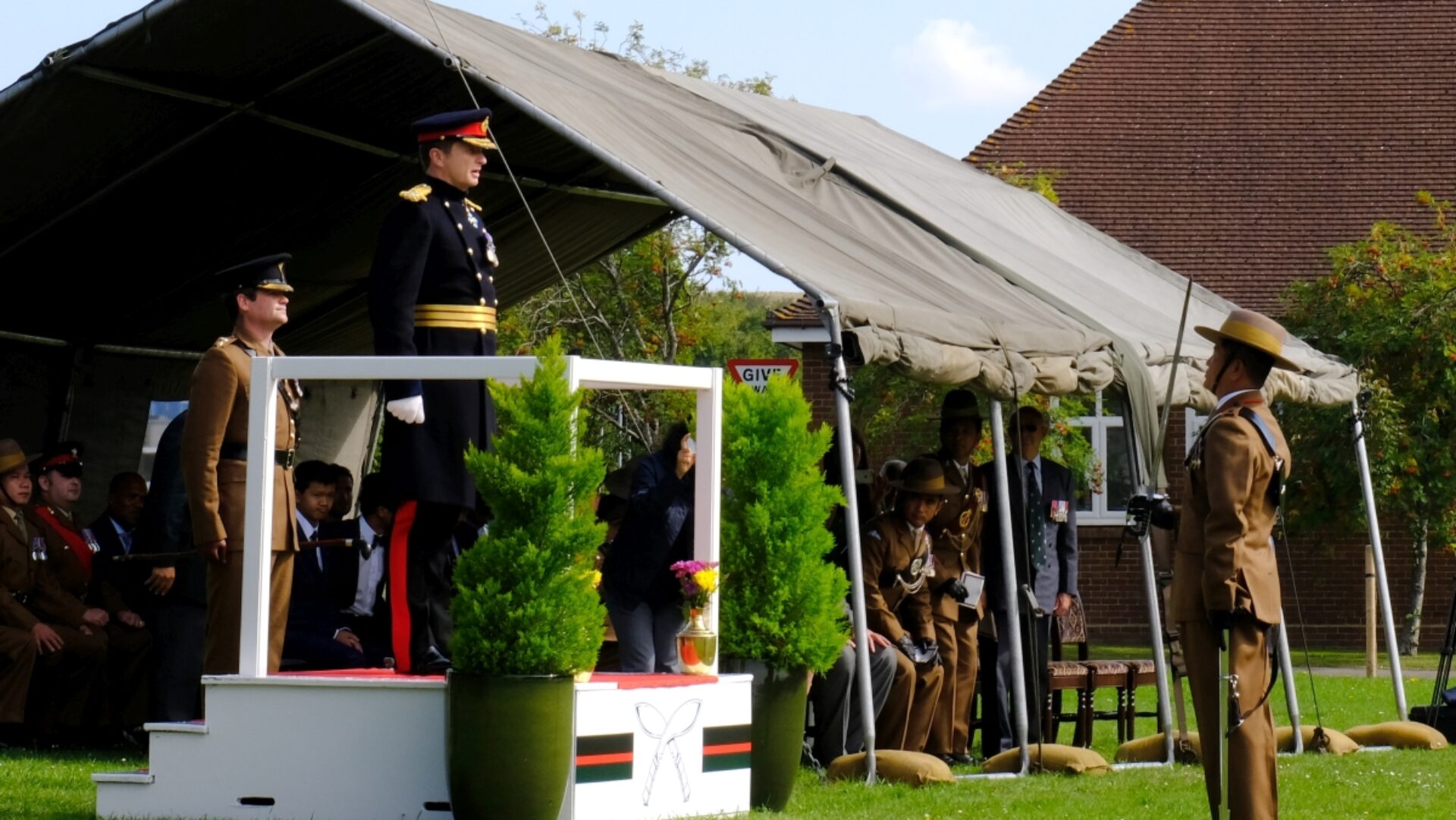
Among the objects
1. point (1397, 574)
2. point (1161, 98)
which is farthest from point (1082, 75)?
point (1397, 574)

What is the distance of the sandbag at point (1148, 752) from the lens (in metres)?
11.4

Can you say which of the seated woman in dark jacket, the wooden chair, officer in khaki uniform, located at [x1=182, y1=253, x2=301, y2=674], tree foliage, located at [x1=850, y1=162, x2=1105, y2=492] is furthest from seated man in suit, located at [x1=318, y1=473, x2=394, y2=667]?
tree foliage, located at [x1=850, y1=162, x2=1105, y2=492]

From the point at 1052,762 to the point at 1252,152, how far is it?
18.0 metres

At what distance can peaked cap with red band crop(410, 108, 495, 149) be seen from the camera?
791 cm

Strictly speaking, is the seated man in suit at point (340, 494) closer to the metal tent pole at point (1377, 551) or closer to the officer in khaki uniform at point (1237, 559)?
the officer in khaki uniform at point (1237, 559)

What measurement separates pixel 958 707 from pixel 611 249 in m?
4.57

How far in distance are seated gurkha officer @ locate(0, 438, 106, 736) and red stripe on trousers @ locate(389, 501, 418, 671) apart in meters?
3.80

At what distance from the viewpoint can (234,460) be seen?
322 inches

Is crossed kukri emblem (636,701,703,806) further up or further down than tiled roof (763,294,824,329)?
further down

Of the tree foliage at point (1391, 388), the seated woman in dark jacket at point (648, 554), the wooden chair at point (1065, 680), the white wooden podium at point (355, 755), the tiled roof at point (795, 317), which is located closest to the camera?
the white wooden podium at point (355, 755)

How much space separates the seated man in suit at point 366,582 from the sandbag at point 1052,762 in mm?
2968

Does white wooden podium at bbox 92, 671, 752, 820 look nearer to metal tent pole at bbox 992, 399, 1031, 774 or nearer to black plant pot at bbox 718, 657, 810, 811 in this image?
black plant pot at bbox 718, 657, 810, 811

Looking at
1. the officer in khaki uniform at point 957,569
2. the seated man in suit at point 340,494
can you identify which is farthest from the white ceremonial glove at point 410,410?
the officer in khaki uniform at point 957,569

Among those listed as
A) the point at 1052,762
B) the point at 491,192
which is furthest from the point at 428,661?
the point at 491,192
